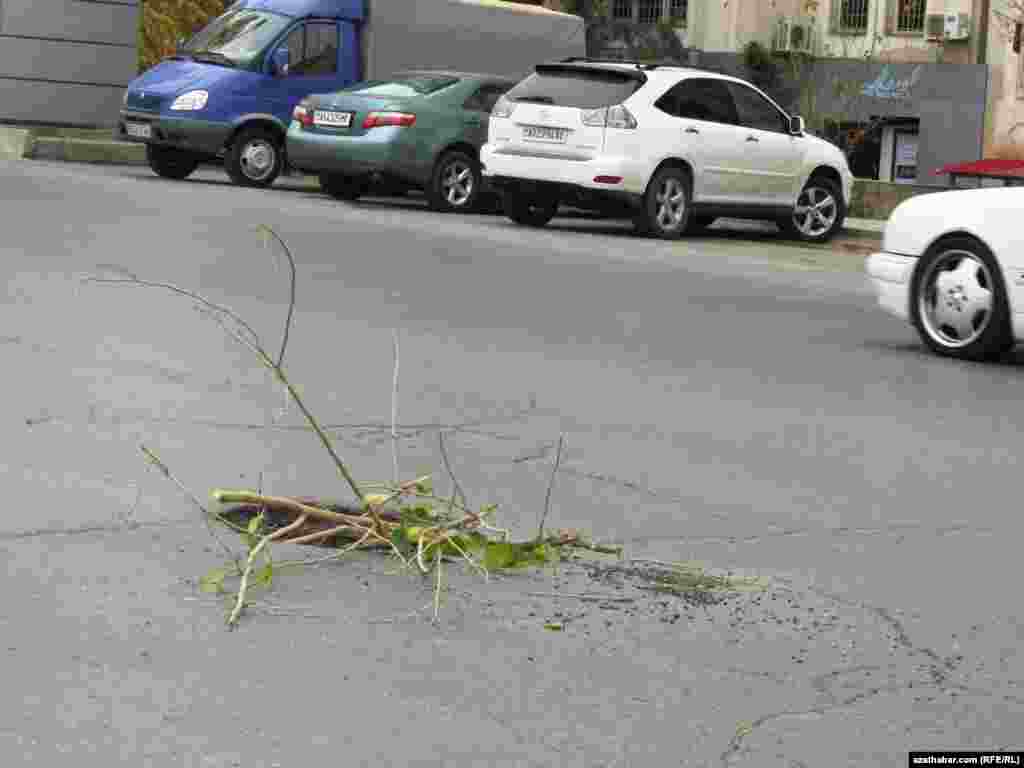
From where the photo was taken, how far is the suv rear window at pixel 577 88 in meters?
21.3

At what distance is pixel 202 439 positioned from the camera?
26.3ft

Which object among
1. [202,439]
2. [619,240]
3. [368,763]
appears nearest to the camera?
[368,763]

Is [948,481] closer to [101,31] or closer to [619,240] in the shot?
[619,240]

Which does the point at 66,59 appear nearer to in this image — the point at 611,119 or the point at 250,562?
the point at 611,119

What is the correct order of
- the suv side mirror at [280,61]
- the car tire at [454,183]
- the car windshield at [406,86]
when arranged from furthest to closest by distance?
the suv side mirror at [280,61] < the car windshield at [406,86] < the car tire at [454,183]

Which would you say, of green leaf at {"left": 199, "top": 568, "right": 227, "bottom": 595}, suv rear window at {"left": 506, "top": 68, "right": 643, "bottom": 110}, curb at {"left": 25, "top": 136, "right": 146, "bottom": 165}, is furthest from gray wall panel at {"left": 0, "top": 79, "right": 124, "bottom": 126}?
green leaf at {"left": 199, "top": 568, "right": 227, "bottom": 595}

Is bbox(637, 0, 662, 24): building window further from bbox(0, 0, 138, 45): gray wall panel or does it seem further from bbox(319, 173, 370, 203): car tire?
bbox(319, 173, 370, 203): car tire

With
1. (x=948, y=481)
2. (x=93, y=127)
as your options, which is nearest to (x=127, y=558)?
(x=948, y=481)

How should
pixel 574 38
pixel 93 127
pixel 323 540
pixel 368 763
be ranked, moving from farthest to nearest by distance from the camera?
1. pixel 93 127
2. pixel 574 38
3. pixel 323 540
4. pixel 368 763

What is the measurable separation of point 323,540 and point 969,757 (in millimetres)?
2308

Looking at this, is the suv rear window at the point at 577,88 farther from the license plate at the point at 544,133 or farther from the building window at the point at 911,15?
the building window at the point at 911,15

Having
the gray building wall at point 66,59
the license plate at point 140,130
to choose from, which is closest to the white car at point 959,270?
the license plate at point 140,130

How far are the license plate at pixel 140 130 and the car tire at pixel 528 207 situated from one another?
18.3 ft

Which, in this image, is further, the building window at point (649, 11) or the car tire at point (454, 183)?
the building window at point (649, 11)
